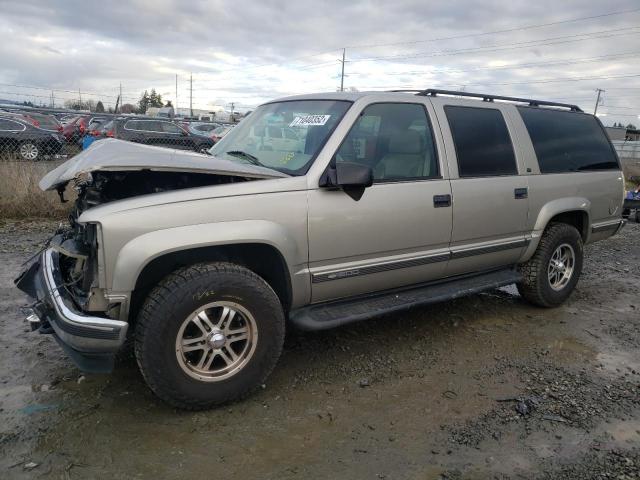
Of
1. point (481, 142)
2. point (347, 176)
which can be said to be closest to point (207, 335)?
point (347, 176)

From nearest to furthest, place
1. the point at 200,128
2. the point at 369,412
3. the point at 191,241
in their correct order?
the point at 191,241, the point at 369,412, the point at 200,128

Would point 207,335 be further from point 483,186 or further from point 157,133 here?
point 157,133

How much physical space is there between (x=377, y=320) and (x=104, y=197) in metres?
2.57

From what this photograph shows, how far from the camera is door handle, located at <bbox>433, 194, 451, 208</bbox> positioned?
400 cm

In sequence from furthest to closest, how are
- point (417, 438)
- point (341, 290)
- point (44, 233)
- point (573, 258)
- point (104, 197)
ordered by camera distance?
1. point (44, 233)
2. point (573, 258)
3. point (341, 290)
4. point (104, 197)
5. point (417, 438)

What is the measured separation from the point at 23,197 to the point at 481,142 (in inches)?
271

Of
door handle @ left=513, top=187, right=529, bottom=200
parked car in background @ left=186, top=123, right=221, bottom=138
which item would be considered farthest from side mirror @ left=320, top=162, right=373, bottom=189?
parked car in background @ left=186, top=123, right=221, bottom=138

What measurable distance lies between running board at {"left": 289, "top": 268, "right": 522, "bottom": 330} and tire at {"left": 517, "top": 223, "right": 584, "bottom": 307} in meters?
0.39

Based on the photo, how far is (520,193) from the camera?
15.2 ft

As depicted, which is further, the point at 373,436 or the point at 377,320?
the point at 377,320

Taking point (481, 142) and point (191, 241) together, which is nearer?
point (191, 241)

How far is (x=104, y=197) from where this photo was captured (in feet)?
11.1

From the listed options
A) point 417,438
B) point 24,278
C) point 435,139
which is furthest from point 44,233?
point 417,438

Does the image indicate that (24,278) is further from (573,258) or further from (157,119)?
(157,119)
